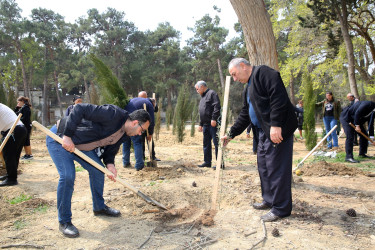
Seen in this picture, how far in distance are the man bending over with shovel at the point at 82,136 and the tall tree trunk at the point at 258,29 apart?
85.7 inches

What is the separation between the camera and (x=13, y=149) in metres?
4.80

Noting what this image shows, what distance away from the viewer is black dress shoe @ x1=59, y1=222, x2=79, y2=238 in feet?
9.53

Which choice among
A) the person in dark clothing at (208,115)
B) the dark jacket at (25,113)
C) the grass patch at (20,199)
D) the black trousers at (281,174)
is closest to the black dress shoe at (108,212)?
the grass patch at (20,199)

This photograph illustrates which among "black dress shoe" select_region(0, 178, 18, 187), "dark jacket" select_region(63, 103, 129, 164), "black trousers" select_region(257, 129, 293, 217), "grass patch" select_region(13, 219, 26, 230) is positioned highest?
"dark jacket" select_region(63, 103, 129, 164)

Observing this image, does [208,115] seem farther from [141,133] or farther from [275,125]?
[275,125]

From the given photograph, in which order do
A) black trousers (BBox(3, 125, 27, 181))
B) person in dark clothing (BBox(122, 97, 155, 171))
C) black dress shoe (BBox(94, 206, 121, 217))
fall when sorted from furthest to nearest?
person in dark clothing (BBox(122, 97, 155, 171)) < black trousers (BBox(3, 125, 27, 181)) < black dress shoe (BBox(94, 206, 121, 217))

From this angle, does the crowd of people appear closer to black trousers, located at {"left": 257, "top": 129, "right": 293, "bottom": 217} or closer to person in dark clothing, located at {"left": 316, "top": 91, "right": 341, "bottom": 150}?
black trousers, located at {"left": 257, "top": 129, "right": 293, "bottom": 217}

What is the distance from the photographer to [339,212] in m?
3.27

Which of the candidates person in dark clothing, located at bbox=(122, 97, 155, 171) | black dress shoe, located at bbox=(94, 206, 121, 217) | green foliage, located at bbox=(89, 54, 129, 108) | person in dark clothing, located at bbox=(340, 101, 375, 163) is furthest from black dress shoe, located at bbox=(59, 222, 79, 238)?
person in dark clothing, located at bbox=(340, 101, 375, 163)

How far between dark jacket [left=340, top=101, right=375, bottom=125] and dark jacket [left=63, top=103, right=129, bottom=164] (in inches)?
241

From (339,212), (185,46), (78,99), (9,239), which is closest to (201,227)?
(339,212)

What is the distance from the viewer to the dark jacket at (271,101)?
9.57ft

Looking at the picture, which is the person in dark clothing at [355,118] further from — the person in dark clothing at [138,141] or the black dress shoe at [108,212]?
the black dress shoe at [108,212]

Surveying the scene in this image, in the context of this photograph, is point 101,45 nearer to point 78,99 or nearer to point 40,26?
point 40,26
